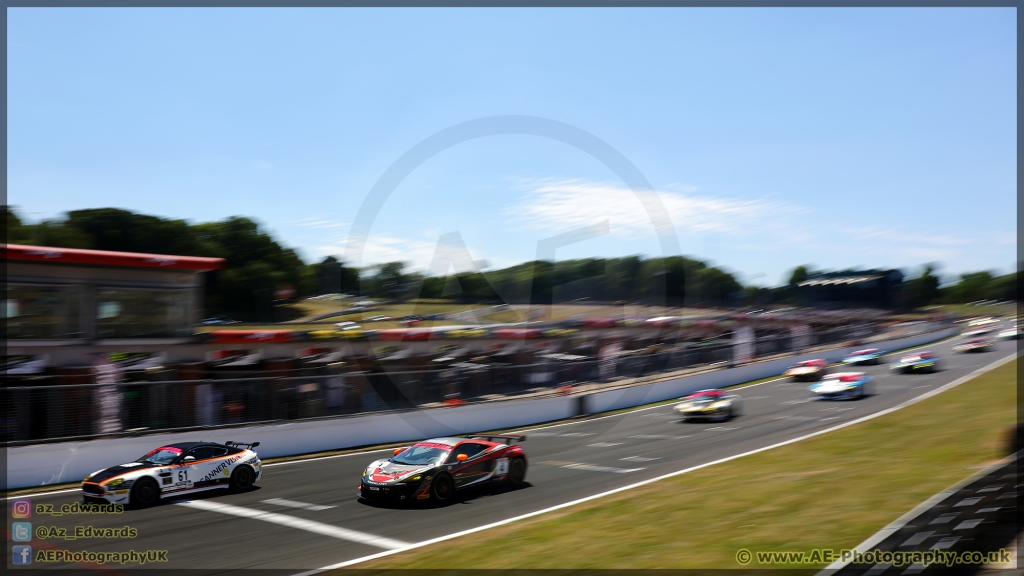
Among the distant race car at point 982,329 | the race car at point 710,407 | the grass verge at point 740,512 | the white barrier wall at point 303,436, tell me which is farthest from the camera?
the distant race car at point 982,329

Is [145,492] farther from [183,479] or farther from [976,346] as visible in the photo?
[976,346]

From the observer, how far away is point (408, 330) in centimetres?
2330

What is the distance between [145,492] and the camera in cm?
1298

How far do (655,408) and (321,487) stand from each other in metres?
18.5

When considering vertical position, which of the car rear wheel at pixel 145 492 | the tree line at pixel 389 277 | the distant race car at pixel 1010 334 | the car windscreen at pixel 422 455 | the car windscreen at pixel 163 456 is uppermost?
the tree line at pixel 389 277

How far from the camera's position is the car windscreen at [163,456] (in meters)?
13.6

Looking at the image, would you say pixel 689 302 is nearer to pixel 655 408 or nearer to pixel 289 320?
pixel 655 408

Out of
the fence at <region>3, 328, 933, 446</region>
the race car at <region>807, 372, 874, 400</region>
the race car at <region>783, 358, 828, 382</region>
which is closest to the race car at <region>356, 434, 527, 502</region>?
the fence at <region>3, 328, 933, 446</region>

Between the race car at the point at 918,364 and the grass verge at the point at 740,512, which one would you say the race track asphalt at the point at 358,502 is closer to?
the grass verge at the point at 740,512

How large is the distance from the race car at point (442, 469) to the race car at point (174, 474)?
104 inches

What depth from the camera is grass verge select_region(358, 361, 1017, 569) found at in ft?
28.8

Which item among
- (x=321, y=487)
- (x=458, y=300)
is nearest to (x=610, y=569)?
(x=321, y=487)

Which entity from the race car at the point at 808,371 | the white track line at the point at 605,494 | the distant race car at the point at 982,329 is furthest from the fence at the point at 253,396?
the distant race car at the point at 982,329

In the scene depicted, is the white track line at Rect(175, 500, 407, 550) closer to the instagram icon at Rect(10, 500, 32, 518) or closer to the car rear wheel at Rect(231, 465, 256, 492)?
the car rear wheel at Rect(231, 465, 256, 492)
